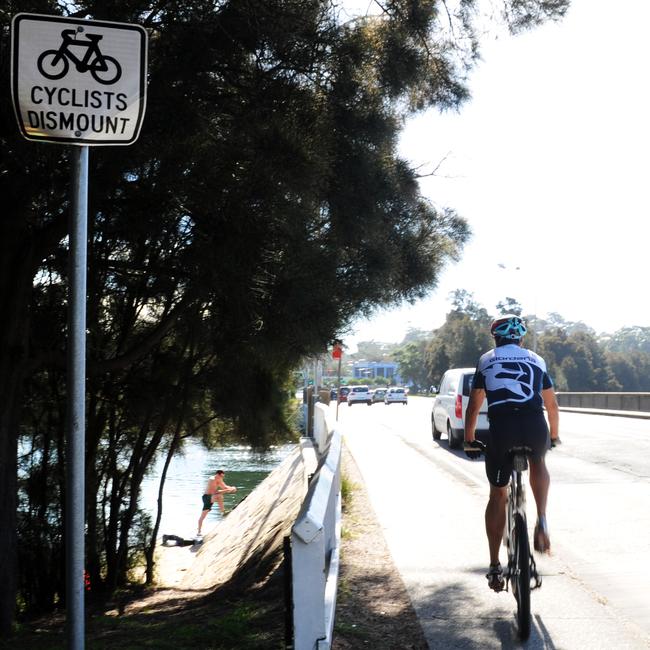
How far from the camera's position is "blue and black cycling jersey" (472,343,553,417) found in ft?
18.5

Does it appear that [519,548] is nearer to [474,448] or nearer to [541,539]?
[541,539]

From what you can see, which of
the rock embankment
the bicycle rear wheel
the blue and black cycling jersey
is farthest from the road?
the blue and black cycling jersey

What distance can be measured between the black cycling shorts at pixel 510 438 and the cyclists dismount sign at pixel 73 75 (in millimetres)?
3276

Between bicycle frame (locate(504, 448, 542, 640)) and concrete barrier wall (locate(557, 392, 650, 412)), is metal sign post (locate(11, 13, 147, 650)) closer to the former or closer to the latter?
bicycle frame (locate(504, 448, 542, 640))

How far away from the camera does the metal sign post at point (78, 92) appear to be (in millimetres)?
3012

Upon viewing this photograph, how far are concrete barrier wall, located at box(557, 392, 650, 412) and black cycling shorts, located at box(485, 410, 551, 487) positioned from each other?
1327 inches

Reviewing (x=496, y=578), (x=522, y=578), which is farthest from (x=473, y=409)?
(x=522, y=578)

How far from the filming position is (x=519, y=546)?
17.6ft

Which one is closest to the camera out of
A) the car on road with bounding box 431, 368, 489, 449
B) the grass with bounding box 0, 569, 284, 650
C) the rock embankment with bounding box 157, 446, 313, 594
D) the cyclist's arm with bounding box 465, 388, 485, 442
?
the grass with bounding box 0, 569, 284, 650

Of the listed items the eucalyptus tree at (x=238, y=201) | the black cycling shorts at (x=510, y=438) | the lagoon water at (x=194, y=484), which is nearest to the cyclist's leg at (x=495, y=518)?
the black cycling shorts at (x=510, y=438)

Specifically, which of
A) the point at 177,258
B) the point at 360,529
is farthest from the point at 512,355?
the point at 360,529

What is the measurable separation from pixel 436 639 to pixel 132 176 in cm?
445

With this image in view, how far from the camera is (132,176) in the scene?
769cm

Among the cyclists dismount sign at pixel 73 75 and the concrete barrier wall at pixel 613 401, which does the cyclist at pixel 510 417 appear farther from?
the concrete barrier wall at pixel 613 401
